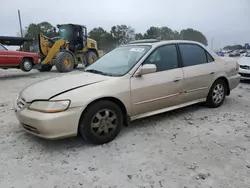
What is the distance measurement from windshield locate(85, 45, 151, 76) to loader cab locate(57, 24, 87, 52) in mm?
9895

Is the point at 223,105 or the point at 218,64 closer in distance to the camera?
the point at 218,64

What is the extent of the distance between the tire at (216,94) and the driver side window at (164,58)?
1181mm

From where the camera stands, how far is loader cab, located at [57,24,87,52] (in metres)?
13.7

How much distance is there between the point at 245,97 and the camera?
6.25 m

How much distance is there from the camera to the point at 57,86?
3490mm

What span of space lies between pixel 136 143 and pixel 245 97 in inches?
163

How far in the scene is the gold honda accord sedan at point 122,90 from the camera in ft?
10.3

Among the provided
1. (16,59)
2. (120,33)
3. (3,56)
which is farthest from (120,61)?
(120,33)

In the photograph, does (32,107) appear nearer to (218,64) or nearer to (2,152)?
(2,152)

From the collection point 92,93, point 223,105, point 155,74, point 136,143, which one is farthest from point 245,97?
point 92,93

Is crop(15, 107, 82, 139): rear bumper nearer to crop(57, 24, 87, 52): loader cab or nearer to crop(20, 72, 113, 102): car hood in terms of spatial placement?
crop(20, 72, 113, 102): car hood

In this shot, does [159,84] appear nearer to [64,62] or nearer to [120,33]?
[64,62]

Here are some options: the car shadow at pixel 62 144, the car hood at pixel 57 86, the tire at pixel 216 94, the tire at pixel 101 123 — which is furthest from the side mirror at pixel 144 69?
the tire at pixel 216 94

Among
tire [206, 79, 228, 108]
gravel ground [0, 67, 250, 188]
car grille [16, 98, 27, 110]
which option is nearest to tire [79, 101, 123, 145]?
gravel ground [0, 67, 250, 188]
